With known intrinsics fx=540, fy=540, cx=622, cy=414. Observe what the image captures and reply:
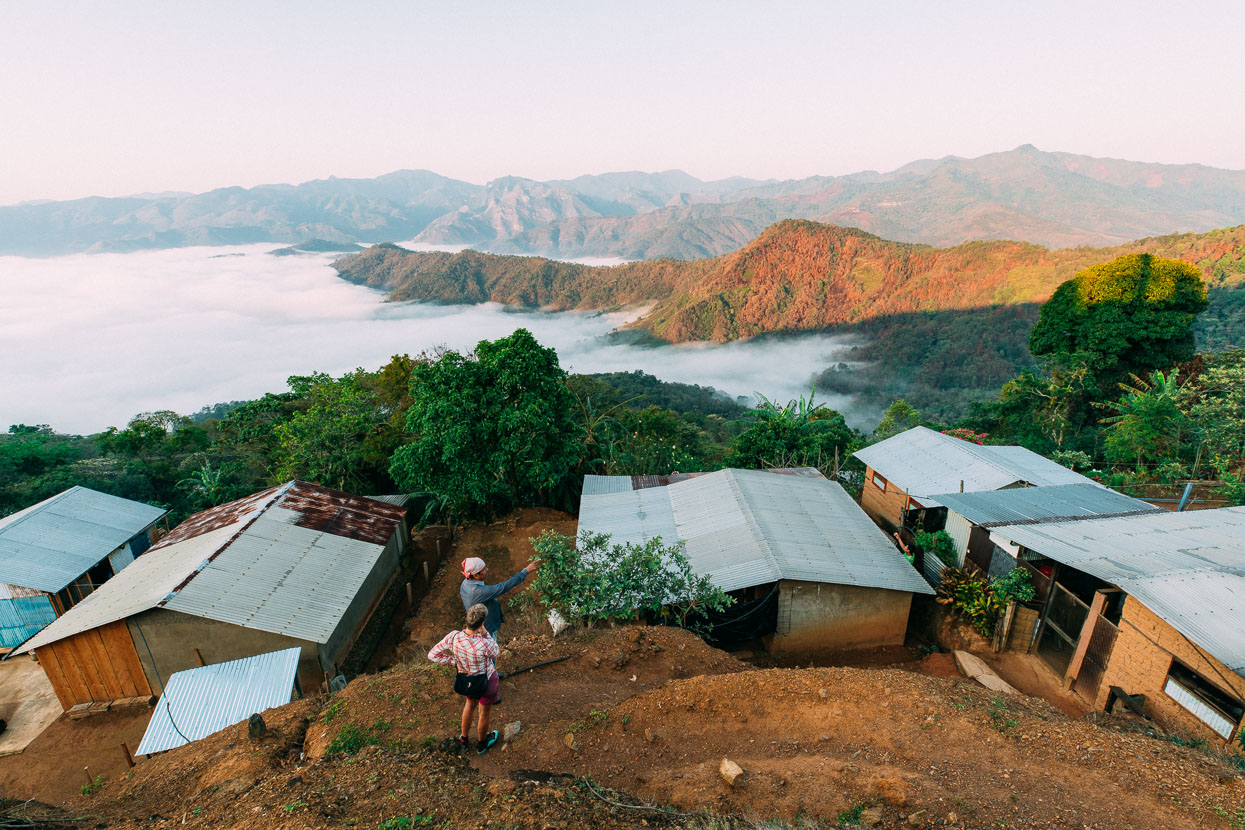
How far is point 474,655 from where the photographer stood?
548 cm

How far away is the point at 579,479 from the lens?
1995cm

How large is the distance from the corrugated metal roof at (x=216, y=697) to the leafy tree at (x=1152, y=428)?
90.1 ft

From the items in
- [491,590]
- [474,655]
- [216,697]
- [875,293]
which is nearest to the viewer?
[474,655]

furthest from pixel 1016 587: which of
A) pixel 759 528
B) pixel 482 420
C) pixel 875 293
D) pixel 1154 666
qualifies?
pixel 875 293

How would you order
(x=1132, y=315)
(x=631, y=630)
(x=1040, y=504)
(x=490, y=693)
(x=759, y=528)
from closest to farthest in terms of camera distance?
(x=490, y=693)
(x=631, y=630)
(x=1040, y=504)
(x=759, y=528)
(x=1132, y=315)

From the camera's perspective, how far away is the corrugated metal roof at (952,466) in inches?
543

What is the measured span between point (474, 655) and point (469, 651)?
0.07 metres

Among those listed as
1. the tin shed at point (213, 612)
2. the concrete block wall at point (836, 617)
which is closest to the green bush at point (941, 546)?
the concrete block wall at point (836, 617)

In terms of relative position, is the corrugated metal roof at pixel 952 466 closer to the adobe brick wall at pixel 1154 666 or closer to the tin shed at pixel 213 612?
the adobe brick wall at pixel 1154 666

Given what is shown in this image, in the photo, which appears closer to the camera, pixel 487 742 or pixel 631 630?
pixel 487 742

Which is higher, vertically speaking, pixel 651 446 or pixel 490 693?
pixel 490 693

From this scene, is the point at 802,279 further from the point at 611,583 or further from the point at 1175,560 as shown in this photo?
the point at 611,583

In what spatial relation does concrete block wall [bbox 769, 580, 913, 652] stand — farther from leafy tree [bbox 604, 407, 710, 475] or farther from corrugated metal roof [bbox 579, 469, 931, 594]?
leafy tree [bbox 604, 407, 710, 475]

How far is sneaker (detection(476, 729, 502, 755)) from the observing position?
592 centimetres
